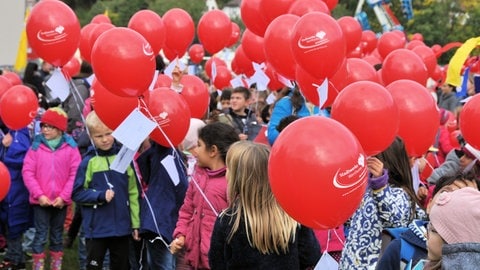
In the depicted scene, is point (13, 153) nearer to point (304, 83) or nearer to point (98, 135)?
point (98, 135)

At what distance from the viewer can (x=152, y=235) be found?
572 centimetres

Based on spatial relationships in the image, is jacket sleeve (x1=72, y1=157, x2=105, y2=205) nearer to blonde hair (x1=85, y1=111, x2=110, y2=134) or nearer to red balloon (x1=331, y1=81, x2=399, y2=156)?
blonde hair (x1=85, y1=111, x2=110, y2=134)

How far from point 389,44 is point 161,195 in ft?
23.7

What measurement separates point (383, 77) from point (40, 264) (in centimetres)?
365

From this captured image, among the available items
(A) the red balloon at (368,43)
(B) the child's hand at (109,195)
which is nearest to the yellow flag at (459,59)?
(B) the child's hand at (109,195)

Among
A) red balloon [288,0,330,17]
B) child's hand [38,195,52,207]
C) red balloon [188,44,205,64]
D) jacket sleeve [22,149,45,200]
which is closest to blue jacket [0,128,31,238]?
jacket sleeve [22,149,45,200]

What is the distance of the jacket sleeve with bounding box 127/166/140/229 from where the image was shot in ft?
20.4

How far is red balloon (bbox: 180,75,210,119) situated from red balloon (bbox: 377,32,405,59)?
5287mm

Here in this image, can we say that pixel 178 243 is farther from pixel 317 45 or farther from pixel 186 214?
pixel 317 45

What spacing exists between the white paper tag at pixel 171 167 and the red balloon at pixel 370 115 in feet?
4.60

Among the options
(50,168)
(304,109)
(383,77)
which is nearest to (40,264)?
(50,168)

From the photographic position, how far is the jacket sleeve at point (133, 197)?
623cm

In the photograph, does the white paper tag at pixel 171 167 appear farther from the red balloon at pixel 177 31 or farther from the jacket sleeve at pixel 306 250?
the red balloon at pixel 177 31

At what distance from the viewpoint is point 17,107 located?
6871mm
